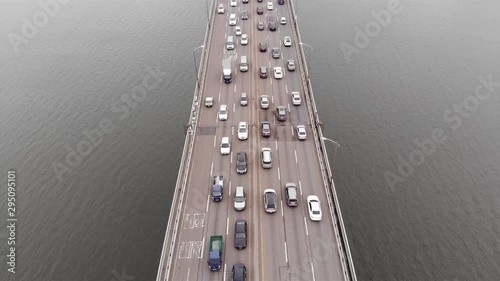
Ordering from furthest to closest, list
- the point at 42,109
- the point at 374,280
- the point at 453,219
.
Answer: the point at 42,109
the point at 453,219
the point at 374,280

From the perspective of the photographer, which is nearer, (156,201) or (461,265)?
(461,265)

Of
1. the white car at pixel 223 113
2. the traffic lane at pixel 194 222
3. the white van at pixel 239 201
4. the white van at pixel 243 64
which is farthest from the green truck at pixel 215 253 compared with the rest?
the white van at pixel 243 64

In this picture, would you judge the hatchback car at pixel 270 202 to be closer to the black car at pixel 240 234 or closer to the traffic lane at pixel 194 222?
the black car at pixel 240 234

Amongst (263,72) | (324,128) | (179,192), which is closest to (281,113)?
(263,72)

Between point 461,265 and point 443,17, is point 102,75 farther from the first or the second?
point 443,17

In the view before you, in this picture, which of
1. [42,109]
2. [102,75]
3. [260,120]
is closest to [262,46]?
[260,120]

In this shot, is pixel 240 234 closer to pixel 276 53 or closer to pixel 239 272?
pixel 239 272

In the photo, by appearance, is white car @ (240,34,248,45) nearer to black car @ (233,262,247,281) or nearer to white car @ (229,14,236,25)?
white car @ (229,14,236,25)
